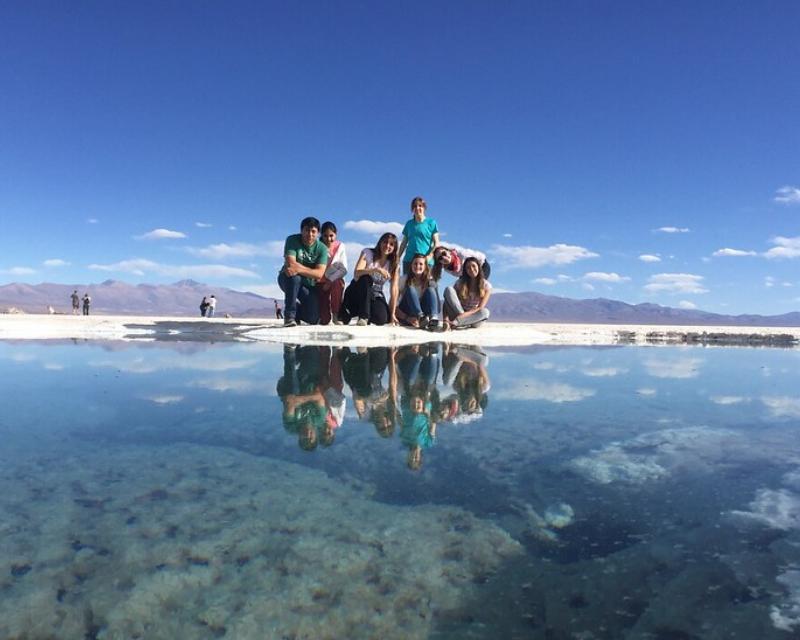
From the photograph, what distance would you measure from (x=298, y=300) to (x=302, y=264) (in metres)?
0.85

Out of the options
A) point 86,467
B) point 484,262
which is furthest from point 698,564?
point 484,262

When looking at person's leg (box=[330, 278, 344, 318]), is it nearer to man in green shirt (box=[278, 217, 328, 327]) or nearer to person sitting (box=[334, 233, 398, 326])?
person sitting (box=[334, 233, 398, 326])

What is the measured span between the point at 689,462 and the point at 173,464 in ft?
7.58

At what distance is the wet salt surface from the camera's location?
128 centimetres

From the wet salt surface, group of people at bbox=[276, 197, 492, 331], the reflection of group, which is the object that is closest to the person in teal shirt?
group of people at bbox=[276, 197, 492, 331]

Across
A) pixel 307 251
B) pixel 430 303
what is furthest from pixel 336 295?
pixel 430 303

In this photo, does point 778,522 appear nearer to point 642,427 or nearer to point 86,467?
point 642,427

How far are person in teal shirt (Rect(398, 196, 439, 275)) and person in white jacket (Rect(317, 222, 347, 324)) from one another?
1049 millimetres

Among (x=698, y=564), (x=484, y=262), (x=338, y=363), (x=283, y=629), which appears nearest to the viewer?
(x=283, y=629)

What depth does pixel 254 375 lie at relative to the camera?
15.3ft

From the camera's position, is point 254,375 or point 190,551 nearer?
point 190,551

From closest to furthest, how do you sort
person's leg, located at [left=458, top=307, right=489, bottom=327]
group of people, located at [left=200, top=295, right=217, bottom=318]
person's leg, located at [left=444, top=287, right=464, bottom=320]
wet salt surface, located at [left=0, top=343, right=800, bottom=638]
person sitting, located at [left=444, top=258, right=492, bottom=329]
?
wet salt surface, located at [left=0, top=343, right=800, bottom=638] < person sitting, located at [left=444, top=258, right=492, bottom=329] < person's leg, located at [left=444, top=287, right=464, bottom=320] < person's leg, located at [left=458, top=307, right=489, bottom=327] < group of people, located at [left=200, top=295, right=217, bottom=318]

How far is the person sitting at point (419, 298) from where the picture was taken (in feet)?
30.0

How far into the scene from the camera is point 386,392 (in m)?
3.86
